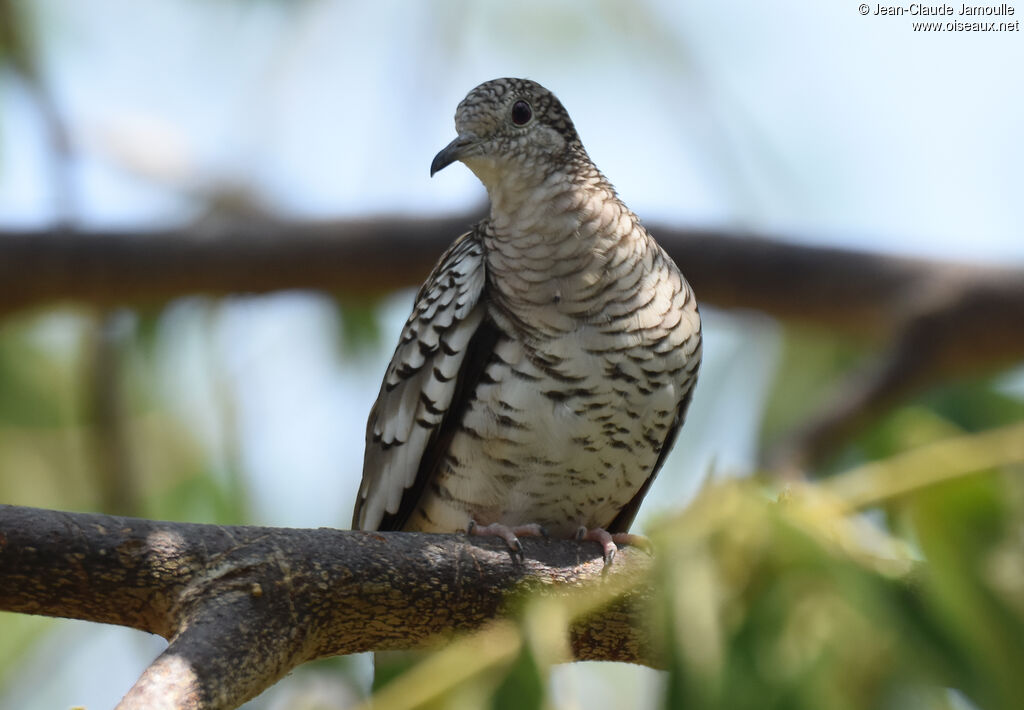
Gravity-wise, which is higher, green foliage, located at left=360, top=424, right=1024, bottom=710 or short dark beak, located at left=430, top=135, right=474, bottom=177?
short dark beak, located at left=430, top=135, right=474, bottom=177

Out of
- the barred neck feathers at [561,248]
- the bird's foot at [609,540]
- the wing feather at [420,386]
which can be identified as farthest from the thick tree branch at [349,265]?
the bird's foot at [609,540]

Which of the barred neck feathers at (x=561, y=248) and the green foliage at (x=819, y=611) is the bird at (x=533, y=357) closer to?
the barred neck feathers at (x=561, y=248)

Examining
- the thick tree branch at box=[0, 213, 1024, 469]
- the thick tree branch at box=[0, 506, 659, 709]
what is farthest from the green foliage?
the thick tree branch at box=[0, 213, 1024, 469]

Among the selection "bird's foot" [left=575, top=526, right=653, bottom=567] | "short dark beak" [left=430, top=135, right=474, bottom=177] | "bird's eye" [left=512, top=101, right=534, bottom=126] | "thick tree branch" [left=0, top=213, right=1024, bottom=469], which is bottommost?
"bird's foot" [left=575, top=526, right=653, bottom=567]

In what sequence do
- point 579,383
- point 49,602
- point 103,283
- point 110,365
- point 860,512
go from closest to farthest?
point 860,512, point 49,602, point 579,383, point 103,283, point 110,365

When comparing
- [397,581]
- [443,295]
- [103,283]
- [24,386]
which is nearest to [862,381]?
[443,295]

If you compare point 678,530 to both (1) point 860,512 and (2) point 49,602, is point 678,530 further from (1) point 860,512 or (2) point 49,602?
(2) point 49,602

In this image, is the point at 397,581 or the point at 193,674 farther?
the point at 397,581

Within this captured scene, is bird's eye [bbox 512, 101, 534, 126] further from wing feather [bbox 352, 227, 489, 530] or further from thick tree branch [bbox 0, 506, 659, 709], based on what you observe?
thick tree branch [bbox 0, 506, 659, 709]
